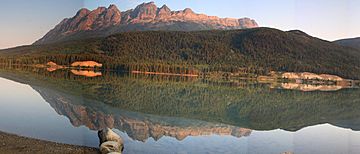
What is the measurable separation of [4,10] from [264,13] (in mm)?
10674

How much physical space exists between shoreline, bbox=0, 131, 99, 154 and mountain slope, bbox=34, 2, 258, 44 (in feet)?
38.2

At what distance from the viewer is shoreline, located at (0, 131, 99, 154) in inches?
160

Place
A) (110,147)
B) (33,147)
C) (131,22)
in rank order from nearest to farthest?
(33,147) < (110,147) < (131,22)

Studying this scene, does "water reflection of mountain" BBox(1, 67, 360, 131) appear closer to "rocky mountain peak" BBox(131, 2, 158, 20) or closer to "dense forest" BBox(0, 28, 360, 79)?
"dense forest" BBox(0, 28, 360, 79)

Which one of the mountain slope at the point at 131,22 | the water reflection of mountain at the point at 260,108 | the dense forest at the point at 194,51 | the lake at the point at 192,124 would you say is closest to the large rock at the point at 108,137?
the lake at the point at 192,124

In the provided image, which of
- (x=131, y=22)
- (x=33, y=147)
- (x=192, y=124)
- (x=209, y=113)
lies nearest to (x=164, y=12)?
(x=131, y=22)

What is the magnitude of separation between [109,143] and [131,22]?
17.9 meters

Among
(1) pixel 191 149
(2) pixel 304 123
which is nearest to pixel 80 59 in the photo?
(2) pixel 304 123

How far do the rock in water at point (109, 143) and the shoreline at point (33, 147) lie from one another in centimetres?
12

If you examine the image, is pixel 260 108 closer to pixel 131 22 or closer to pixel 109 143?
pixel 109 143

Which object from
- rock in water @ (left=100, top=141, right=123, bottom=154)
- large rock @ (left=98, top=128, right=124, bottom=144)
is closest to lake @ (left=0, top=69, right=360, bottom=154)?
large rock @ (left=98, top=128, right=124, bottom=144)

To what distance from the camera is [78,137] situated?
Answer: 5.22m

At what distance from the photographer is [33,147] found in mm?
4230

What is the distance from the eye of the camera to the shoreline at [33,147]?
4.06 meters
